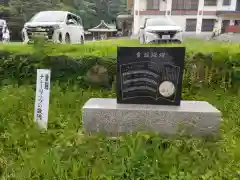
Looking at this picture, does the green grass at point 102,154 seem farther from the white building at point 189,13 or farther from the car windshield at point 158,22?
the white building at point 189,13

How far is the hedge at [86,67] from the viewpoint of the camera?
15.7 feet

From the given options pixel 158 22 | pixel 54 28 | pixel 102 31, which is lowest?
pixel 102 31

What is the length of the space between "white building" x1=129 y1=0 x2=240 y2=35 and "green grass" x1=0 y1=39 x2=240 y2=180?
26253mm

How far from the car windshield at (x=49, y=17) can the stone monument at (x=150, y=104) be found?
7.73 m

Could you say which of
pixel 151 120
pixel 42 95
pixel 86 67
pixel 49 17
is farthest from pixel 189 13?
pixel 42 95

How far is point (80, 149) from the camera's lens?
3045mm

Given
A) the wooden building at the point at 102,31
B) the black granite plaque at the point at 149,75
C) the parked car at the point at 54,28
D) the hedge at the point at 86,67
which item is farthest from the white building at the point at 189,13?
the black granite plaque at the point at 149,75

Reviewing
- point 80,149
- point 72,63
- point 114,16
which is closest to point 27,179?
point 80,149

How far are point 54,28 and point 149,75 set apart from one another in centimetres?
691

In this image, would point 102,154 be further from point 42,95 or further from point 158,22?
point 158,22

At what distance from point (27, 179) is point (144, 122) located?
155 cm

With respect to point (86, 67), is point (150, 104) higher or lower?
lower

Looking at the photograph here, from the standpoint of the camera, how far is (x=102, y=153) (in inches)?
119

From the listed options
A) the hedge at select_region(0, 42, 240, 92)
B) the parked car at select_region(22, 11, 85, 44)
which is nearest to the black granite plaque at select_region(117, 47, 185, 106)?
the hedge at select_region(0, 42, 240, 92)
